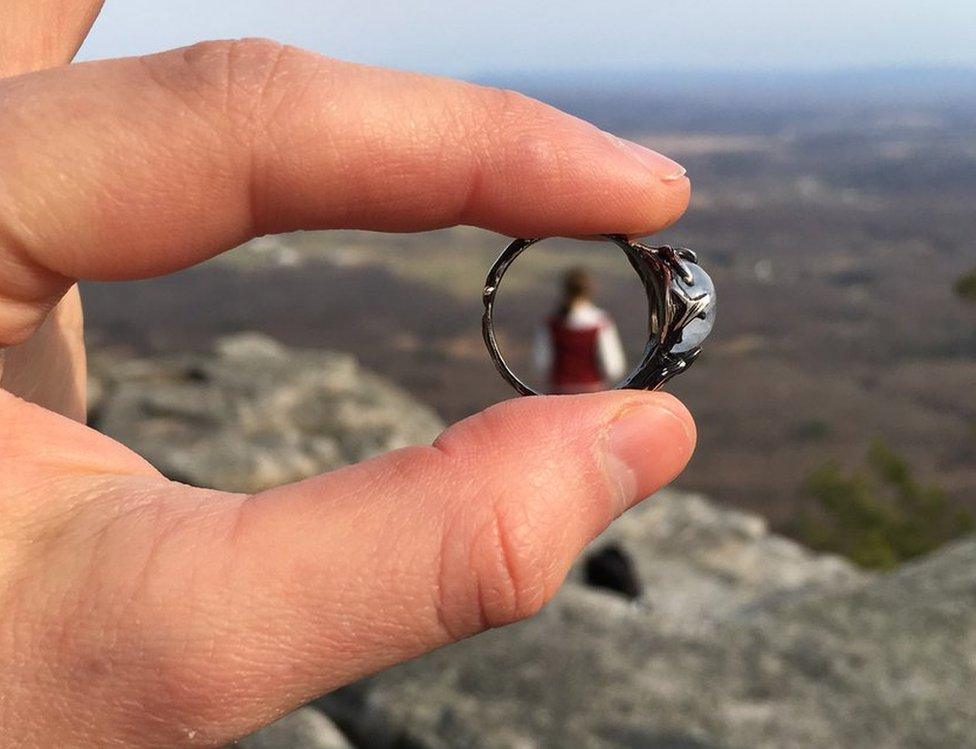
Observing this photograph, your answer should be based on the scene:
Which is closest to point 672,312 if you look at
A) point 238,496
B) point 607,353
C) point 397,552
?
point 397,552

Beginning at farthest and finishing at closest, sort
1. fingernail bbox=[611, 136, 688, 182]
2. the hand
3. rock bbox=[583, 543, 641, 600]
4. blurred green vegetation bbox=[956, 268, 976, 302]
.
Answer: blurred green vegetation bbox=[956, 268, 976, 302], rock bbox=[583, 543, 641, 600], fingernail bbox=[611, 136, 688, 182], the hand

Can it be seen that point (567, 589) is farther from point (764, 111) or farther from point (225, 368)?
point (764, 111)

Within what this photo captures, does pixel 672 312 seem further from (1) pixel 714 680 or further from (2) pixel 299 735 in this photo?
(2) pixel 299 735

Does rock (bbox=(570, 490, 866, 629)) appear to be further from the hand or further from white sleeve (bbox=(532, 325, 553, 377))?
the hand

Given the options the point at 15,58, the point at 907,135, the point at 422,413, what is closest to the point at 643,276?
the point at 15,58

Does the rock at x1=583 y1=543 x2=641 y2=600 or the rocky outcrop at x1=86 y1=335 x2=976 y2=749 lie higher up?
the rocky outcrop at x1=86 y1=335 x2=976 y2=749

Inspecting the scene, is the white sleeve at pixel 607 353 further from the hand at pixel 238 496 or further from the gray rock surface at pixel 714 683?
the hand at pixel 238 496

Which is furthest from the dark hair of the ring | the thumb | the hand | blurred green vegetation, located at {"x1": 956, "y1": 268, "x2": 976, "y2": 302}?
blurred green vegetation, located at {"x1": 956, "y1": 268, "x2": 976, "y2": 302}

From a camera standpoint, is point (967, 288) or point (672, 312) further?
point (967, 288)
